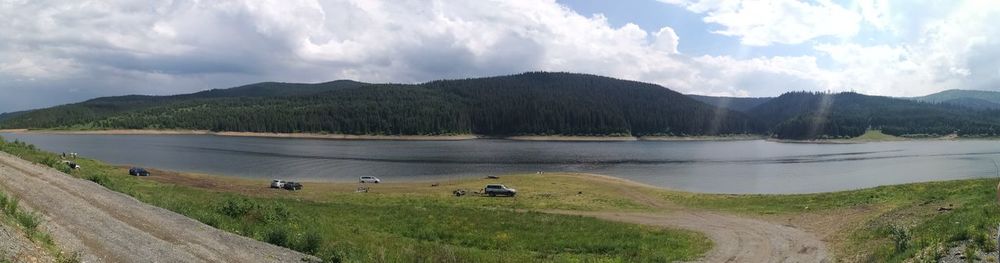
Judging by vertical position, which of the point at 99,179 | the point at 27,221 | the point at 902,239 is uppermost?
the point at 27,221

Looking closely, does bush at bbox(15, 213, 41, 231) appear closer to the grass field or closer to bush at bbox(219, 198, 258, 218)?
the grass field

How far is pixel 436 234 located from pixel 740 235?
1420 centimetres

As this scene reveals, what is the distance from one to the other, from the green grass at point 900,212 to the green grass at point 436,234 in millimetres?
6273

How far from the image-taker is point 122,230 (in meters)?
13.2

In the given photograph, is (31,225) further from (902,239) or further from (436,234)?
(902,239)

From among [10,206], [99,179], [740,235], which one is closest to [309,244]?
[10,206]

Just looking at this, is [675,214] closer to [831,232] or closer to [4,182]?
[831,232]

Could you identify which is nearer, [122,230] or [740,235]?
[122,230]

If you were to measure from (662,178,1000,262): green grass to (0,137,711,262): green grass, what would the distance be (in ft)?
20.6

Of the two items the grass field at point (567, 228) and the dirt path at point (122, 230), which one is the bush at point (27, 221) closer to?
the dirt path at point (122, 230)

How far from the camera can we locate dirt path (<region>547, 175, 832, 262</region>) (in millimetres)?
21656

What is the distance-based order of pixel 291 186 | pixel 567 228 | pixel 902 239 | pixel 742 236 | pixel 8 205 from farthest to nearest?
pixel 291 186
pixel 742 236
pixel 567 228
pixel 902 239
pixel 8 205

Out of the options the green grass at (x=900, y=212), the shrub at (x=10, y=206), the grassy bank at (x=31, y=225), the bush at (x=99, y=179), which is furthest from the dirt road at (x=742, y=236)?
the bush at (x=99, y=179)

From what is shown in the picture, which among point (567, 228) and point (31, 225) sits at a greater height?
point (31, 225)
